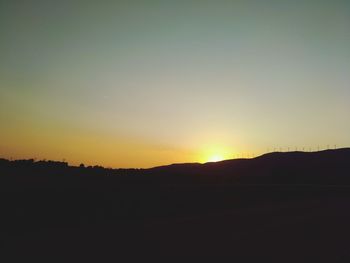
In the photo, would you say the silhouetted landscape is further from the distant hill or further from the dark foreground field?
the distant hill

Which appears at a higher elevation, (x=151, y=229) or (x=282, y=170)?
(x=282, y=170)

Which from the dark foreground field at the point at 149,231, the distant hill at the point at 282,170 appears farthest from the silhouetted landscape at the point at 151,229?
the distant hill at the point at 282,170

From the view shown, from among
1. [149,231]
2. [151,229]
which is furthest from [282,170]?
→ [149,231]

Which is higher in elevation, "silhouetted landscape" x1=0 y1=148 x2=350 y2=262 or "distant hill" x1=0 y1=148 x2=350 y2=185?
"distant hill" x1=0 y1=148 x2=350 y2=185

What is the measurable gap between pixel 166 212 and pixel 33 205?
8384mm

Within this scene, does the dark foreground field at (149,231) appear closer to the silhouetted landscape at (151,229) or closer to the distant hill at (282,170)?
the silhouetted landscape at (151,229)

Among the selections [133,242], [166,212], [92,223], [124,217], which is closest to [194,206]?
[166,212]

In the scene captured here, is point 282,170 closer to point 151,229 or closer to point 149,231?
point 151,229

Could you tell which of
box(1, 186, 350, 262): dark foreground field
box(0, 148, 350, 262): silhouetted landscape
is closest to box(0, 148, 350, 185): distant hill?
box(0, 148, 350, 262): silhouetted landscape

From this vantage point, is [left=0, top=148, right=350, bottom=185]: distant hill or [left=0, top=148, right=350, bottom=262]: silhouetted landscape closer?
[left=0, top=148, right=350, bottom=262]: silhouetted landscape

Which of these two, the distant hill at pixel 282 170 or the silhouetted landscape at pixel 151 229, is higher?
the distant hill at pixel 282 170

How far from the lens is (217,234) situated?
1549cm

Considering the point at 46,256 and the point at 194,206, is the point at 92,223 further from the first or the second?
the point at 194,206

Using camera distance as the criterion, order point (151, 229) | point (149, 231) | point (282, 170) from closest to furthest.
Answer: point (149, 231) < point (151, 229) < point (282, 170)
